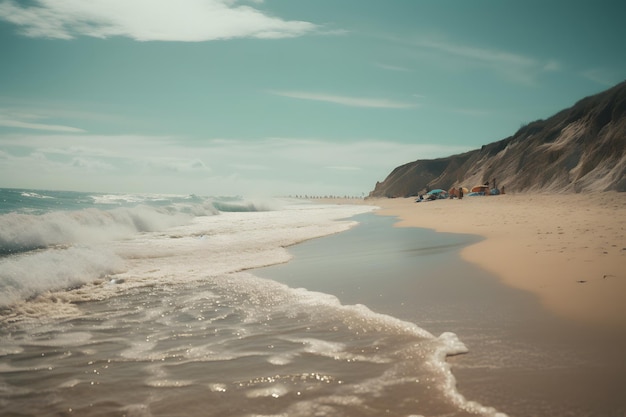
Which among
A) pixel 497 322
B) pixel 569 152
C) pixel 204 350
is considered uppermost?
pixel 569 152

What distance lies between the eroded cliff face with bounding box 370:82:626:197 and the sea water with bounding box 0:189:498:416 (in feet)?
119

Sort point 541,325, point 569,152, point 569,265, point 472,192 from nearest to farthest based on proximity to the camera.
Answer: point 541,325 → point 569,265 → point 569,152 → point 472,192

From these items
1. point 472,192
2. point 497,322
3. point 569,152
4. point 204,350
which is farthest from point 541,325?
point 472,192

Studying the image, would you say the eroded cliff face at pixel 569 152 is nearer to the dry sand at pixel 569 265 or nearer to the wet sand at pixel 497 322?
the dry sand at pixel 569 265

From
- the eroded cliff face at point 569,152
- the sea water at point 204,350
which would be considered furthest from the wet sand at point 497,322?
the eroded cliff face at point 569,152

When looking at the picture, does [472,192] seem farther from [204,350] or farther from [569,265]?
[204,350]

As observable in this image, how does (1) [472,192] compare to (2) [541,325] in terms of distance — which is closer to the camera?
(2) [541,325]

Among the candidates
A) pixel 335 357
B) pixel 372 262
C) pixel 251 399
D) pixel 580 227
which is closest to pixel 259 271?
pixel 372 262

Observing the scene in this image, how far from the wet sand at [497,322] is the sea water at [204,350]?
304mm

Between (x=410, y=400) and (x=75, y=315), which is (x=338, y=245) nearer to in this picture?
(x=75, y=315)

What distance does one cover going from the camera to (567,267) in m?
7.54

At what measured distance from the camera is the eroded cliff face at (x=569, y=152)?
3762cm

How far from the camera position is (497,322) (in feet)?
16.4

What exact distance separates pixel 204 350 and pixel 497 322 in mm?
3588
